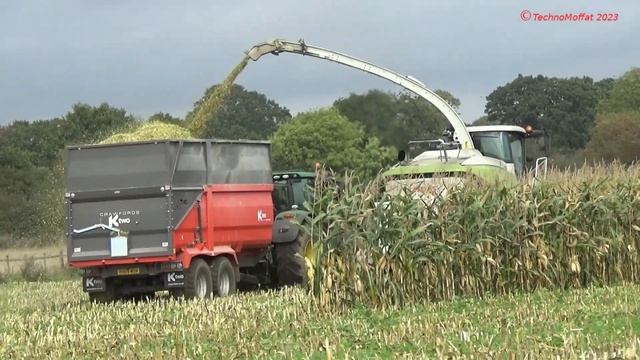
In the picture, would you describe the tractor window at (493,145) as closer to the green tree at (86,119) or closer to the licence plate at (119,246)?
the licence plate at (119,246)

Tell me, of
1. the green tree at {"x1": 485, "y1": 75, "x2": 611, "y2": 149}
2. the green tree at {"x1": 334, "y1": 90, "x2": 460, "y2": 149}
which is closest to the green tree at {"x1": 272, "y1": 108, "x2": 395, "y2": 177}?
the green tree at {"x1": 485, "y1": 75, "x2": 611, "y2": 149}

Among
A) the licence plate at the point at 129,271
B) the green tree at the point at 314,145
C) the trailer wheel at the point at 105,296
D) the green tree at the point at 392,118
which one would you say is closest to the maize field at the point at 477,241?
the licence plate at the point at 129,271

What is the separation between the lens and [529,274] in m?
14.3

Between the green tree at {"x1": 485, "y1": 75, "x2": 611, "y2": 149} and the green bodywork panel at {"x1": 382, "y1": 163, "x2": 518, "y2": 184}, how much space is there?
4933 cm

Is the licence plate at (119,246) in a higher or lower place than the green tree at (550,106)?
lower

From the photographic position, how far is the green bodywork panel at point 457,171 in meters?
15.6

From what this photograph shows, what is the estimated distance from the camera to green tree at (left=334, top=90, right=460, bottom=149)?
977 inches

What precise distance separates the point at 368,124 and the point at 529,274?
39.2ft

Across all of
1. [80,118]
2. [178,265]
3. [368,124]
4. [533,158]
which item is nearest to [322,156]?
[80,118]

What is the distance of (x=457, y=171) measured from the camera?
16.0 meters

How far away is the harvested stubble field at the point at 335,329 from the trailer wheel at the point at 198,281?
1.08 m

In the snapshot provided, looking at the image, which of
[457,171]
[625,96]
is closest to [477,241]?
[457,171]

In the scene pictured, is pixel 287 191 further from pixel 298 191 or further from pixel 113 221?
pixel 113 221

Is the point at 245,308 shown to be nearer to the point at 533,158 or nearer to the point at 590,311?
the point at 590,311
